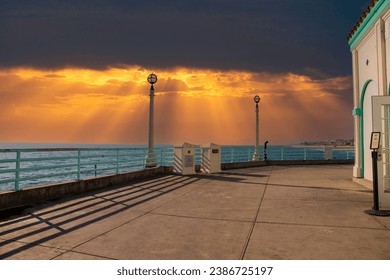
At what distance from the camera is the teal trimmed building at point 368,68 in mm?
9263

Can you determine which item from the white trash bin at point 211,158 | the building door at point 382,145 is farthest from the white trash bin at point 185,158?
the building door at point 382,145

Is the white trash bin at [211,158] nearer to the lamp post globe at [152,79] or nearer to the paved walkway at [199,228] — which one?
the lamp post globe at [152,79]

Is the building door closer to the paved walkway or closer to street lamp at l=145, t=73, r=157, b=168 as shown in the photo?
the paved walkway

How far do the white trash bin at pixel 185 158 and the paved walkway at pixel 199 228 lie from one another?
219 inches

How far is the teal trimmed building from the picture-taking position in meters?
9.26

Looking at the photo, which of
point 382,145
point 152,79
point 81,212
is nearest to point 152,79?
point 152,79

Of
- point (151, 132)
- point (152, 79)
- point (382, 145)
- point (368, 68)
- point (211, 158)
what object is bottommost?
point (211, 158)

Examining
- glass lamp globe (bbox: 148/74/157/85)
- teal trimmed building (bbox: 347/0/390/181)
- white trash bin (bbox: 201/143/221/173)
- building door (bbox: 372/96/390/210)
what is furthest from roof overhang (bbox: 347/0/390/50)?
glass lamp globe (bbox: 148/74/157/85)

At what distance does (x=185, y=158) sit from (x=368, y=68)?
8.98 m

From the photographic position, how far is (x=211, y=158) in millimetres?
15812

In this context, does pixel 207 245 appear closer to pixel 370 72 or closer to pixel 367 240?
pixel 367 240

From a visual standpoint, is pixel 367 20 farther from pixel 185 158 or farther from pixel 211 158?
pixel 185 158

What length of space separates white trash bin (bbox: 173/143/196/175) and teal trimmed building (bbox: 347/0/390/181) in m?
7.62

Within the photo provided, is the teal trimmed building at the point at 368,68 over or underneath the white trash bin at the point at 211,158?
over
